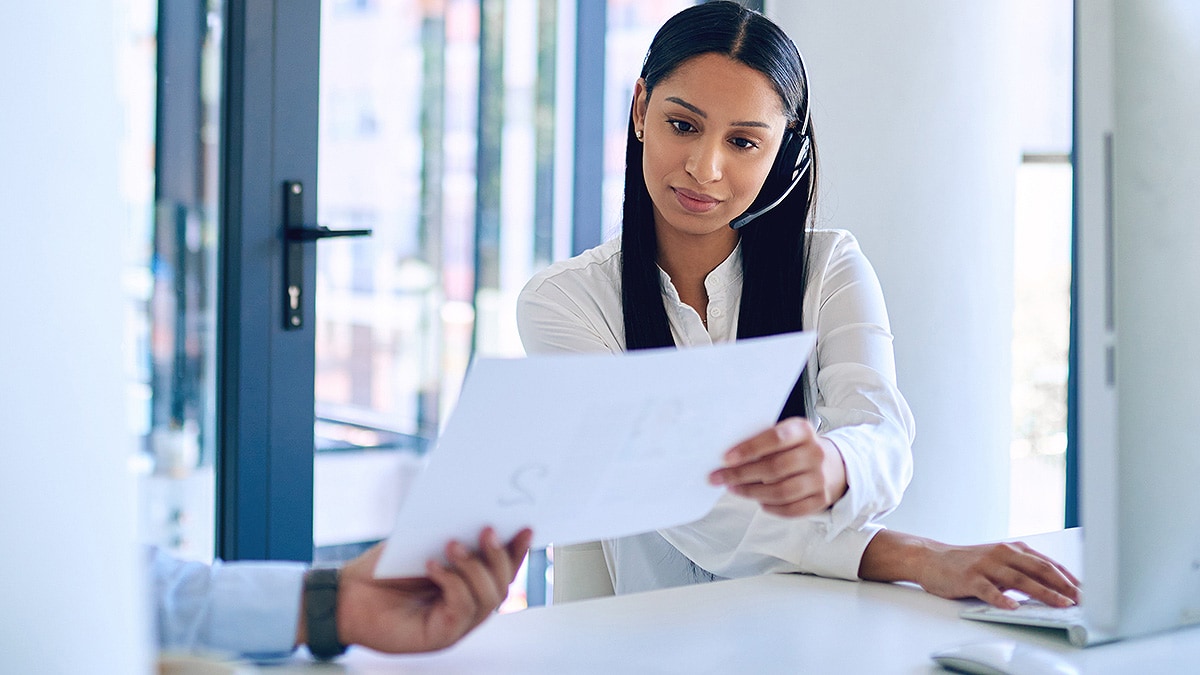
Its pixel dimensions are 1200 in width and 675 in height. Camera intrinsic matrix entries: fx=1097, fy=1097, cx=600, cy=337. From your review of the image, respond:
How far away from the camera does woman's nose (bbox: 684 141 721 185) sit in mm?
1454

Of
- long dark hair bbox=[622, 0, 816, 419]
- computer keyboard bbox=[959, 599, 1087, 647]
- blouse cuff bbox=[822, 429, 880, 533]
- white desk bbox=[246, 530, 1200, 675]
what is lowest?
white desk bbox=[246, 530, 1200, 675]

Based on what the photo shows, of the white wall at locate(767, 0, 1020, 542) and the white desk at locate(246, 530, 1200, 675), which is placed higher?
the white wall at locate(767, 0, 1020, 542)

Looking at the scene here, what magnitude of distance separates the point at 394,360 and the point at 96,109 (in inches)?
88.8

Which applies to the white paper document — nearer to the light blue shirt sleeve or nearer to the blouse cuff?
the light blue shirt sleeve

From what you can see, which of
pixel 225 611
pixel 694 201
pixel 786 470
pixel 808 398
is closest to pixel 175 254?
pixel 694 201

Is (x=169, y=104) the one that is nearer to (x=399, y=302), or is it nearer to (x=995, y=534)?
(x=399, y=302)

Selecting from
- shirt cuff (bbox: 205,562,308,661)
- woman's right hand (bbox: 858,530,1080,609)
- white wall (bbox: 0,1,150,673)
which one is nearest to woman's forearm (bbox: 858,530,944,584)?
woman's right hand (bbox: 858,530,1080,609)

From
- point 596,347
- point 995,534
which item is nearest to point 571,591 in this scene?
point 596,347

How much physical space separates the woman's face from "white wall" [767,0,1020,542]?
1125 millimetres

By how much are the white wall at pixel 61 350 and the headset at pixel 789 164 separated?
48.9 inches

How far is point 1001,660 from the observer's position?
87 cm

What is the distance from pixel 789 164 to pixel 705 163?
0.69ft

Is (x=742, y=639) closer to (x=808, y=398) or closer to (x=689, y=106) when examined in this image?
(x=808, y=398)

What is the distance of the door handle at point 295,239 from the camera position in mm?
2119
